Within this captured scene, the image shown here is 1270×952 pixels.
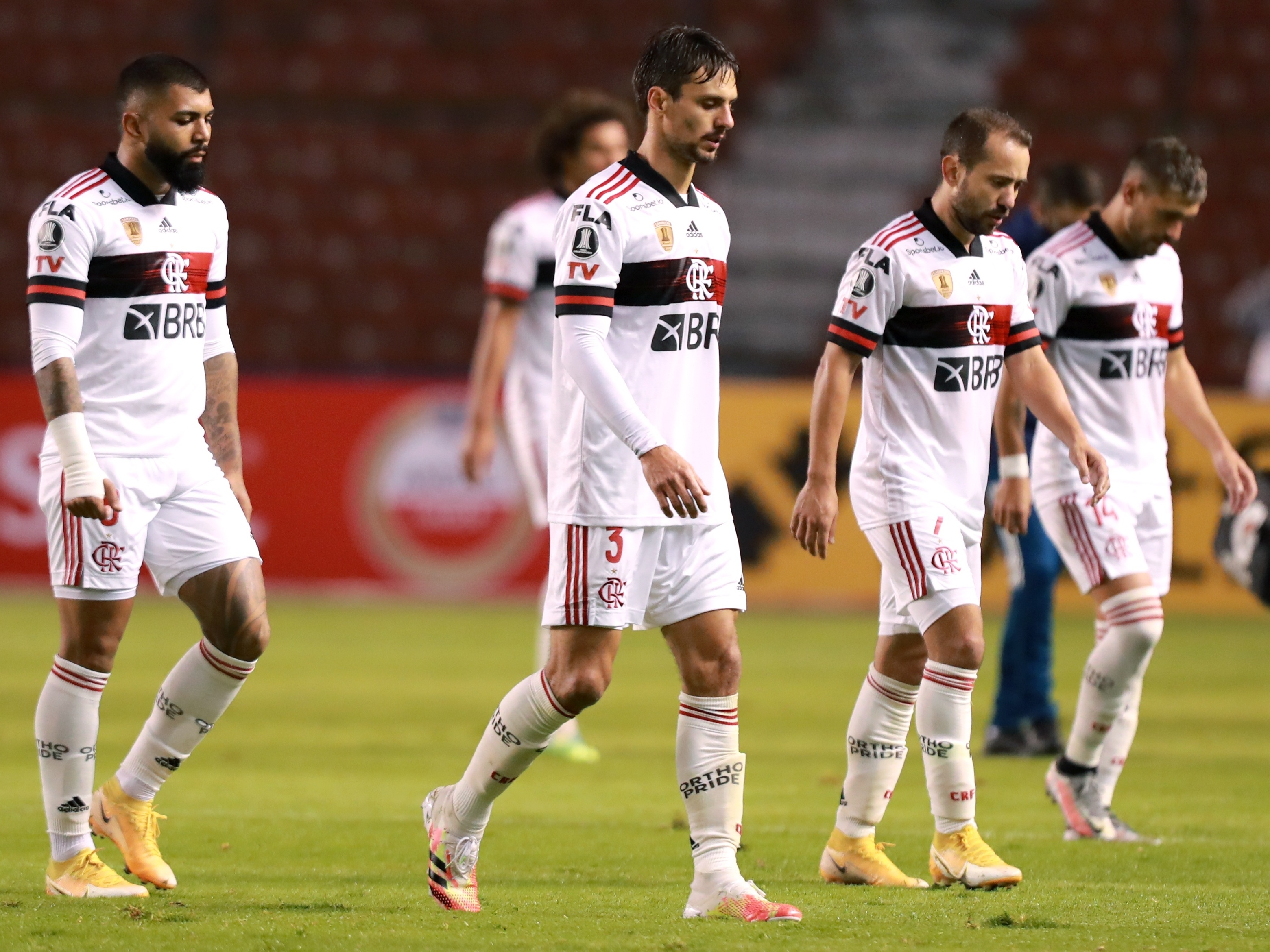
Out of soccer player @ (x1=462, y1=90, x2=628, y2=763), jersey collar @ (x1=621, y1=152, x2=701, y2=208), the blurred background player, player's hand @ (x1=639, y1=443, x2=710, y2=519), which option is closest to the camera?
player's hand @ (x1=639, y1=443, x2=710, y2=519)

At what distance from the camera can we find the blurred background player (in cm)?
834

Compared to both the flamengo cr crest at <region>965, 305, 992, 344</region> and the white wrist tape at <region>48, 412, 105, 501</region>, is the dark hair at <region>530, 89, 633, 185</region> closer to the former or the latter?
the flamengo cr crest at <region>965, 305, 992, 344</region>

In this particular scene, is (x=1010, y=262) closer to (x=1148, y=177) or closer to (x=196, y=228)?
(x=1148, y=177)

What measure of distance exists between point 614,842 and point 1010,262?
7.38 ft

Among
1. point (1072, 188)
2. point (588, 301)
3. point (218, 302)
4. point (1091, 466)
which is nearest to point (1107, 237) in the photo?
point (1091, 466)

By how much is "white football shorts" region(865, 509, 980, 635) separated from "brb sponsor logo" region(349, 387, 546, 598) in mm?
9432

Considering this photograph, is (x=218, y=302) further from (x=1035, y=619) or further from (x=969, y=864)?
(x=1035, y=619)

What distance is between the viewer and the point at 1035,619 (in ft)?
27.7

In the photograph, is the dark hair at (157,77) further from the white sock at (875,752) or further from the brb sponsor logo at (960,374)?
the white sock at (875,752)

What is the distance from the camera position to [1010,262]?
554 cm

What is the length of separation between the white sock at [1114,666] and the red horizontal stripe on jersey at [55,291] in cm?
346

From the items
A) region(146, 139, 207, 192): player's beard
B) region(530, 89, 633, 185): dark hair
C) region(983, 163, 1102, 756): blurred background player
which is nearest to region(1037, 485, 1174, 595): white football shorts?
region(983, 163, 1102, 756): blurred background player

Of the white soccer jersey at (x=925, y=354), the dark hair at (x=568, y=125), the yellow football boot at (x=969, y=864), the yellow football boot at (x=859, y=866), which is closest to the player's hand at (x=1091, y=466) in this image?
the white soccer jersey at (x=925, y=354)

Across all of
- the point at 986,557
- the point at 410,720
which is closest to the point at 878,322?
the point at 410,720
